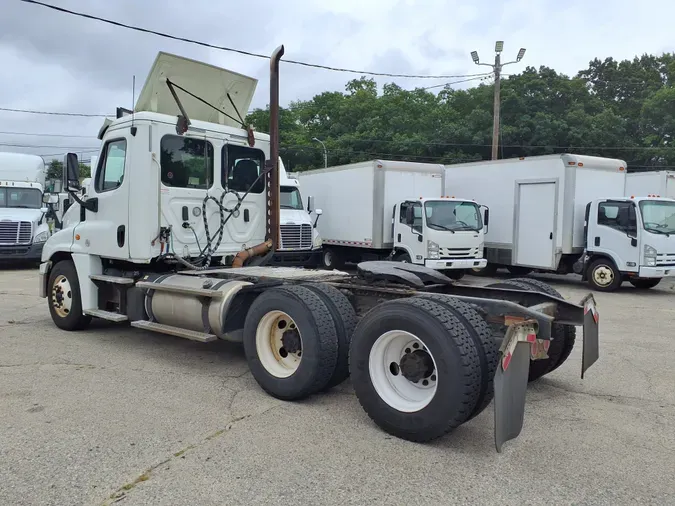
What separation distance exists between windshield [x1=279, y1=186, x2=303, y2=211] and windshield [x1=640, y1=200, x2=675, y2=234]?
8.21 metres

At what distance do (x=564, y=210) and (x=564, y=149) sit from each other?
969 inches

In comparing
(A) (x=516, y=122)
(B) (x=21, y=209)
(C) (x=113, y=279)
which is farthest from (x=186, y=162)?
(A) (x=516, y=122)

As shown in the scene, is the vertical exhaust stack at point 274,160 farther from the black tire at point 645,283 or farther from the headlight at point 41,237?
the headlight at point 41,237

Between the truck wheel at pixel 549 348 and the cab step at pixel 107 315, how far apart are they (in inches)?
172

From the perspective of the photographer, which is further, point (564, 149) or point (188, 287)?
point (564, 149)

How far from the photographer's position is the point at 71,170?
7.14m

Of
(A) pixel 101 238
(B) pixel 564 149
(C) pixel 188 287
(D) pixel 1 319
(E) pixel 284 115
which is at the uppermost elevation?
(E) pixel 284 115

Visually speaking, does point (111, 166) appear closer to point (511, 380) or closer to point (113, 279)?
point (113, 279)

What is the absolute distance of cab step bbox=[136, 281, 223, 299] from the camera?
19.0ft

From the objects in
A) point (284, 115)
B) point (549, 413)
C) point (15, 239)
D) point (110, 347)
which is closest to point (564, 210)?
point (549, 413)

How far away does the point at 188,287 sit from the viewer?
616 centimetres

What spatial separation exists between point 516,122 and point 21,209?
29.7 meters

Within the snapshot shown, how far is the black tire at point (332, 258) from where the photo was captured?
1720cm

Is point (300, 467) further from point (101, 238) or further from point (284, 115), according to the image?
point (284, 115)
